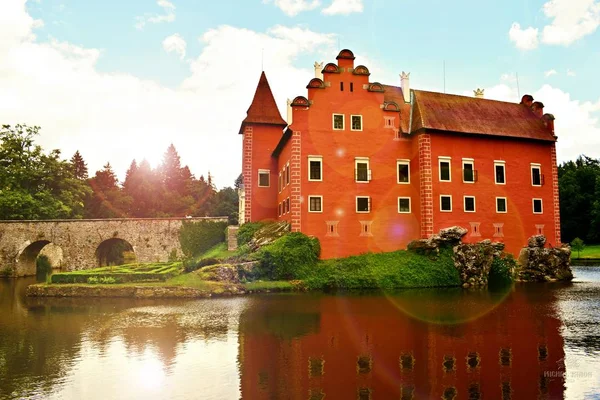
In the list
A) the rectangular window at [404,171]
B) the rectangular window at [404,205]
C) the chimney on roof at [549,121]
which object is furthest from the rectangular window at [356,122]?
the chimney on roof at [549,121]

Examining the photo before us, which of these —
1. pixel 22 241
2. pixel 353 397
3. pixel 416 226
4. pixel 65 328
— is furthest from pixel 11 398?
pixel 22 241

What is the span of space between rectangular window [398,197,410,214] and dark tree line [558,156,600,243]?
162 feet

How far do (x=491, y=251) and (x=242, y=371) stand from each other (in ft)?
85.4

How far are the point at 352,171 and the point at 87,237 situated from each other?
2786 centimetres

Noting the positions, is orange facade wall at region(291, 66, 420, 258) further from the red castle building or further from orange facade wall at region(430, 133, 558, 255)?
orange facade wall at region(430, 133, 558, 255)

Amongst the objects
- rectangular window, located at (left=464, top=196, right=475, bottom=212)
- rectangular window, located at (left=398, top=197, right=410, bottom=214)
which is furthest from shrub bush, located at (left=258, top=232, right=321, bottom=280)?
rectangular window, located at (left=464, top=196, right=475, bottom=212)

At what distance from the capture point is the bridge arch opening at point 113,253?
158 ft

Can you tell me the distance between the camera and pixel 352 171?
33.9 m

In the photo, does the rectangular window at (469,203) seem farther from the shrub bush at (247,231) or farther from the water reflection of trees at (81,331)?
the water reflection of trees at (81,331)

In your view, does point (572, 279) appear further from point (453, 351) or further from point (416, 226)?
point (453, 351)

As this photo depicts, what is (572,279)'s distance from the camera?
35.2 meters

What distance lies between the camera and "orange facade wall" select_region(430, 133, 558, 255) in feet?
113

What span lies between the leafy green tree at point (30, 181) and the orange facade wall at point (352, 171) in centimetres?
3526

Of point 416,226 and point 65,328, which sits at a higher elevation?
point 416,226
